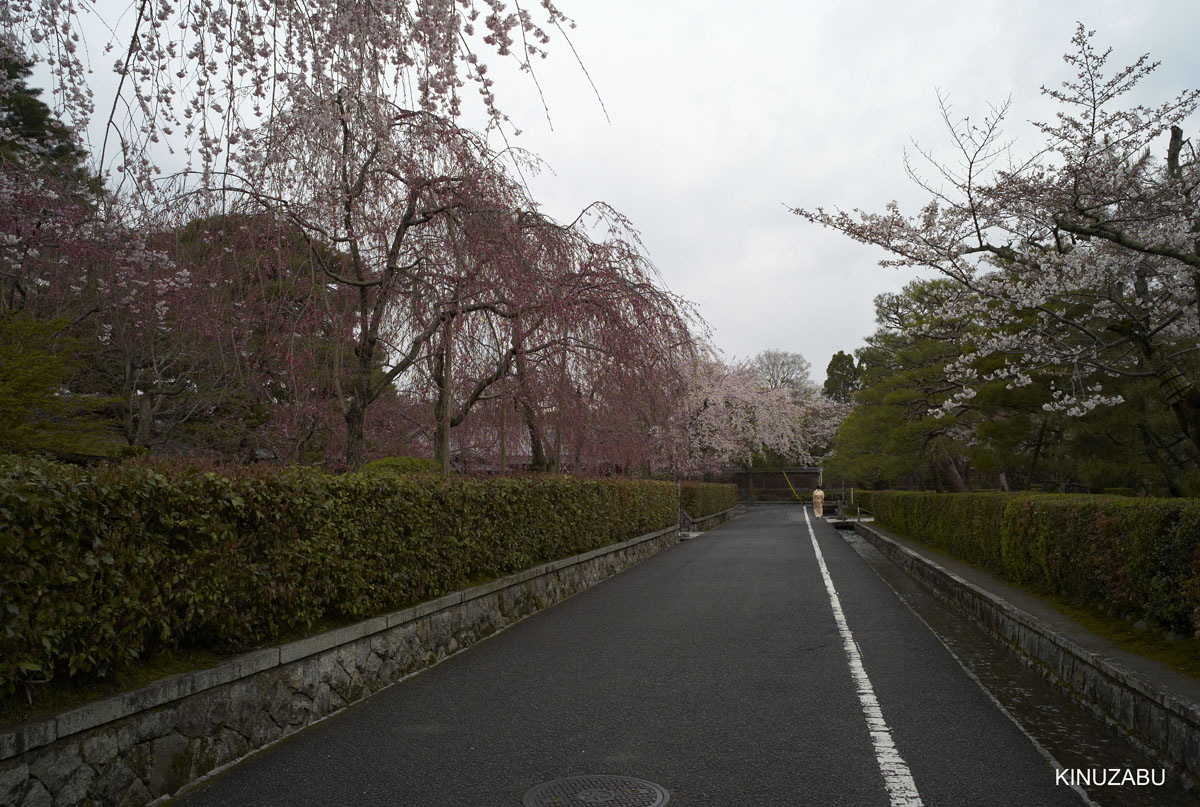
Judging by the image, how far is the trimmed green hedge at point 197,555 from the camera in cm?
378

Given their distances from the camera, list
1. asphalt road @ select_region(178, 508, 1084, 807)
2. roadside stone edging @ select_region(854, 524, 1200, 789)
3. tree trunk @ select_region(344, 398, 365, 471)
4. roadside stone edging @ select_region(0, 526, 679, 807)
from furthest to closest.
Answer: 1. tree trunk @ select_region(344, 398, 365, 471)
2. roadside stone edging @ select_region(854, 524, 1200, 789)
3. asphalt road @ select_region(178, 508, 1084, 807)
4. roadside stone edging @ select_region(0, 526, 679, 807)

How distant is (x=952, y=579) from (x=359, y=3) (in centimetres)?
1064

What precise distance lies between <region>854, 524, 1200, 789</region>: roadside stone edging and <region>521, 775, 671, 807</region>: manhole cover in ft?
9.36

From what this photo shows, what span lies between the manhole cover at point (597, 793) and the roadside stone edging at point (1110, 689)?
9.36ft

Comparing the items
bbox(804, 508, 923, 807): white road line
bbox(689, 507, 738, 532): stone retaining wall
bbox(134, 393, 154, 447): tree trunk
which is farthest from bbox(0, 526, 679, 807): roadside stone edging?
bbox(689, 507, 738, 532): stone retaining wall

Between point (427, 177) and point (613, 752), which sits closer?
point (613, 752)

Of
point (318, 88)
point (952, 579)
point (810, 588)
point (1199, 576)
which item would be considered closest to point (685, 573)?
point (810, 588)

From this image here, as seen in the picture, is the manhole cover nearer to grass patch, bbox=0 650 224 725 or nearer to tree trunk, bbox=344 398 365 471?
grass patch, bbox=0 650 224 725

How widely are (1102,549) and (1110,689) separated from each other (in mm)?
2734

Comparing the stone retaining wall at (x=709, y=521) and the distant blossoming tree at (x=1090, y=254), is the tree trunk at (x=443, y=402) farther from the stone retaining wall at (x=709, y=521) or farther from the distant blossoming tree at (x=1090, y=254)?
the stone retaining wall at (x=709, y=521)

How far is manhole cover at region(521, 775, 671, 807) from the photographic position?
416cm

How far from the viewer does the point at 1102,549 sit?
316 inches

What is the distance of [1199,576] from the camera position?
555 centimetres

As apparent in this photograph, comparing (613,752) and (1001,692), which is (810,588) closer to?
(1001,692)
